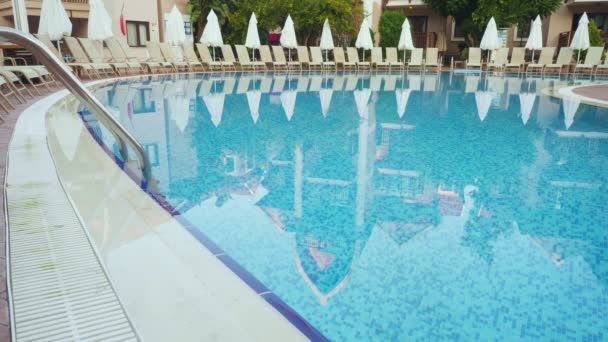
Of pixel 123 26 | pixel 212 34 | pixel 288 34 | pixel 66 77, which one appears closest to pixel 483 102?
pixel 66 77

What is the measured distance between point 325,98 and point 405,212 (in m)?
7.21

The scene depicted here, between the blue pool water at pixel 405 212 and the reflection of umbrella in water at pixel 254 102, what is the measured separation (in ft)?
0.50

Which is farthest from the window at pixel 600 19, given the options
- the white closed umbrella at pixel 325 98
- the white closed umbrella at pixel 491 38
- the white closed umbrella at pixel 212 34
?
the white closed umbrella at pixel 325 98

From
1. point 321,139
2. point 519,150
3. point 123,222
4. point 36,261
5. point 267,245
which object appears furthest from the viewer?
point 321,139

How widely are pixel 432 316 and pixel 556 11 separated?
1036 inches

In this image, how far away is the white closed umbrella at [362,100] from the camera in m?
8.48

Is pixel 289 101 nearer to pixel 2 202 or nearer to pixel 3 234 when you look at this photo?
pixel 2 202

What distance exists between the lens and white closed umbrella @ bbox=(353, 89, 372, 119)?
8.48 meters

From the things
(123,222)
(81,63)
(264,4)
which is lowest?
(123,222)

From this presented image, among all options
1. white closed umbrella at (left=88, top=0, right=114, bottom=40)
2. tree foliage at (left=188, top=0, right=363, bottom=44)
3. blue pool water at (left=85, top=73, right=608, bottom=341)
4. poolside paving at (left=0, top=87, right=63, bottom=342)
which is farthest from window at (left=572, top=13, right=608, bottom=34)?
poolside paving at (left=0, top=87, right=63, bottom=342)

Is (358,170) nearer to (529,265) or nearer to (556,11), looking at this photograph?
(529,265)

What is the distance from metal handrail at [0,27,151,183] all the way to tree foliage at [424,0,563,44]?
22436mm

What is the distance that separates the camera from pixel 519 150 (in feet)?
18.8

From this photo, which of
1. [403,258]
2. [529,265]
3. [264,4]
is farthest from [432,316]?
[264,4]
